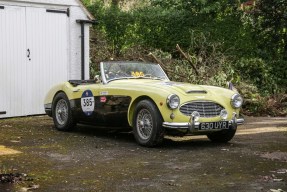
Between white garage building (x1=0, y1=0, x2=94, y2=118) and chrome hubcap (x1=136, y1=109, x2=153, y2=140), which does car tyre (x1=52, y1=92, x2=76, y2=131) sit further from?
white garage building (x1=0, y1=0, x2=94, y2=118)

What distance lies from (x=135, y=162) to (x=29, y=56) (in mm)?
6749

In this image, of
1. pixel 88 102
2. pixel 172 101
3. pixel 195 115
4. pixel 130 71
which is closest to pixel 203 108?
pixel 195 115

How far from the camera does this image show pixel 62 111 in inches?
415

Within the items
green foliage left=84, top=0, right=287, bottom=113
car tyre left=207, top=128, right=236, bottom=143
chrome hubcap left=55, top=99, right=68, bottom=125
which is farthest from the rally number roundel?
green foliage left=84, top=0, right=287, bottom=113

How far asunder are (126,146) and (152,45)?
11.0 meters

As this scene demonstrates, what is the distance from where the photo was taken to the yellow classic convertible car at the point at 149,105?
8180 mm

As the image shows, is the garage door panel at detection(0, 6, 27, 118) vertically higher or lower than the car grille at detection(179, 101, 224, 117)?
higher

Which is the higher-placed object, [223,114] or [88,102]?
[88,102]

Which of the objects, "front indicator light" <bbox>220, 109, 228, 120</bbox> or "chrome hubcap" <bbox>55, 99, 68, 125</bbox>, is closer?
"front indicator light" <bbox>220, 109, 228, 120</bbox>

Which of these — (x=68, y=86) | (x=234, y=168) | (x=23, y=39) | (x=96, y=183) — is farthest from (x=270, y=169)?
(x=23, y=39)

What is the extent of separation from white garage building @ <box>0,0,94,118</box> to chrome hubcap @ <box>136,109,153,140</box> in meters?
5.15

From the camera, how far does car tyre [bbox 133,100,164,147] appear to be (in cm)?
819

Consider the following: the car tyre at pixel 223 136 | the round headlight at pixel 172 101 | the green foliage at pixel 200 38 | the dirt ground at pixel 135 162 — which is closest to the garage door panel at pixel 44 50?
the dirt ground at pixel 135 162

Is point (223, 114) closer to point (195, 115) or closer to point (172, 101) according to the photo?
point (195, 115)
